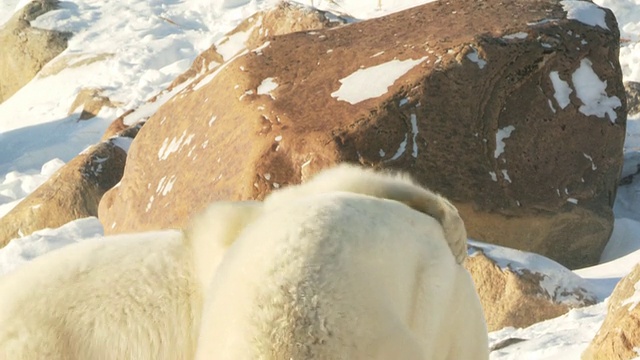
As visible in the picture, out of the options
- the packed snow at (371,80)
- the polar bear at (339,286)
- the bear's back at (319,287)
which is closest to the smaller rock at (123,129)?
the packed snow at (371,80)

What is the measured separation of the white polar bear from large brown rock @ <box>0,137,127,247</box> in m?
6.96

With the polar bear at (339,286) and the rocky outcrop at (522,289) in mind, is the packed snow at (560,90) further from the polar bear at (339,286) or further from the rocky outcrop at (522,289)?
the polar bear at (339,286)

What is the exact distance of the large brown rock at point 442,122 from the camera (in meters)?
7.33

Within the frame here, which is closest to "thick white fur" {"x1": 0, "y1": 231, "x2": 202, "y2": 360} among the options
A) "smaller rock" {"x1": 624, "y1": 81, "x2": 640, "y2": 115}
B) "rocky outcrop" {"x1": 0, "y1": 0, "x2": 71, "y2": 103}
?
"smaller rock" {"x1": 624, "y1": 81, "x2": 640, "y2": 115}

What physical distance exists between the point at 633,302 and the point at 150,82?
1065cm

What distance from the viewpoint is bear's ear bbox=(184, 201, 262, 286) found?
3.03 meters

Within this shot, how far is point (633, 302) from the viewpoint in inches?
177

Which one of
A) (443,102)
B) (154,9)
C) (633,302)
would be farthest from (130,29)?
(633,302)

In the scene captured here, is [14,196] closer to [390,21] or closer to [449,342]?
[390,21]

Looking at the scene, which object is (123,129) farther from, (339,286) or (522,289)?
(339,286)

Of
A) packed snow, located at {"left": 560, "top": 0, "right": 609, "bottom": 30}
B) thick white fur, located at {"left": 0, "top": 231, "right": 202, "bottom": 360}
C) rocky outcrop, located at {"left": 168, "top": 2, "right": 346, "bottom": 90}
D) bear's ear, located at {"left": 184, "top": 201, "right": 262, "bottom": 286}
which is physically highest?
bear's ear, located at {"left": 184, "top": 201, "right": 262, "bottom": 286}

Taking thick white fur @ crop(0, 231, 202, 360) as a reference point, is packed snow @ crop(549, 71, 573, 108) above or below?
below

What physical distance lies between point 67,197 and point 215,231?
745cm

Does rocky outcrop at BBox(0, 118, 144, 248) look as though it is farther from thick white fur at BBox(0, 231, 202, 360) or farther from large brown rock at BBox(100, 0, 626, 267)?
thick white fur at BBox(0, 231, 202, 360)
